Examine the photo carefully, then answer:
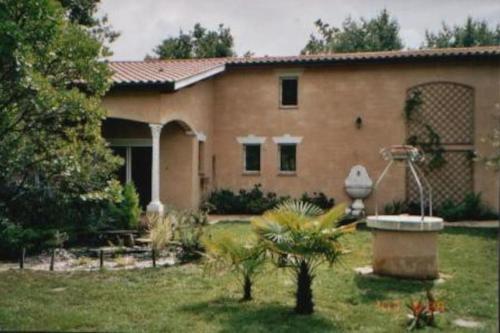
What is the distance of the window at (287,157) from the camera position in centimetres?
2084

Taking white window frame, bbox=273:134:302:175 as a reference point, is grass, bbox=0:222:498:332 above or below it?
below

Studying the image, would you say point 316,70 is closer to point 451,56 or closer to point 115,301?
point 451,56

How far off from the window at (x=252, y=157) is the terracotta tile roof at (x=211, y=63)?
3.06m

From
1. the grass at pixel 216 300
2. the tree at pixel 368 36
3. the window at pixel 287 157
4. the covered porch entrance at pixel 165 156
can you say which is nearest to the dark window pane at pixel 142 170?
the covered porch entrance at pixel 165 156

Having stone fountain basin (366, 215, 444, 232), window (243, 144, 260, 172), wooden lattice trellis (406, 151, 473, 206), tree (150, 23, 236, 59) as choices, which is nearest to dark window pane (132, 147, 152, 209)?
window (243, 144, 260, 172)

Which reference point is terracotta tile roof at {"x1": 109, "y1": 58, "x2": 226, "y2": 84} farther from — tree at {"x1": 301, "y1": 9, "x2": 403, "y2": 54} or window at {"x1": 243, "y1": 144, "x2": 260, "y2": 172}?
tree at {"x1": 301, "y1": 9, "x2": 403, "y2": 54}

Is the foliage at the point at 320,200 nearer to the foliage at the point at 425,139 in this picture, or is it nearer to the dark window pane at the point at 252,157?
the dark window pane at the point at 252,157

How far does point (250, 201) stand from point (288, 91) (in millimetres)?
4341

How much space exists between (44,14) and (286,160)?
13771 mm

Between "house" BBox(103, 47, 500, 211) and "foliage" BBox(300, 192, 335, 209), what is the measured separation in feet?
0.68

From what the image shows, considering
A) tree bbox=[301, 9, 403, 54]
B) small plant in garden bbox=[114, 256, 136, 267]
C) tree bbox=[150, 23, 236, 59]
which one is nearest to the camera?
small plant in garden bbox=[114, 256, 136, 267]

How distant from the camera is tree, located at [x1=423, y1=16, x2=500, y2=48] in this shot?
1427 inches

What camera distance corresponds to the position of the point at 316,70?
20.5 m

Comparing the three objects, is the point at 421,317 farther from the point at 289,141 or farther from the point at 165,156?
the point at 289,141
